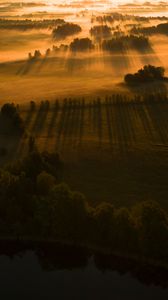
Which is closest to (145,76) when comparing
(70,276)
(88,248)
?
(88,248)

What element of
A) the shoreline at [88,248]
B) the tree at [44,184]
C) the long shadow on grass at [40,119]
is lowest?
the shoreline at [88,248]

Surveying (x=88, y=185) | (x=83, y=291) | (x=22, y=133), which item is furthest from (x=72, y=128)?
(x=83, y=291)

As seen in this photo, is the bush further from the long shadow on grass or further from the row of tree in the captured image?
the row of tree

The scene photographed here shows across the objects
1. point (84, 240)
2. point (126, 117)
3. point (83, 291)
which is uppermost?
point (126, 117)

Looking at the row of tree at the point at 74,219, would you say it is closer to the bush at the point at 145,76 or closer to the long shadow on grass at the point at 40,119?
the long shadow on grass at the point at 40,119

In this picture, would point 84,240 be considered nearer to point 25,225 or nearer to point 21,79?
point 25,225

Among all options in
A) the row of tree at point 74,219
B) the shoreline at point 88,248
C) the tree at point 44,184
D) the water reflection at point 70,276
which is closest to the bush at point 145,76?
the tree at point 44,184
